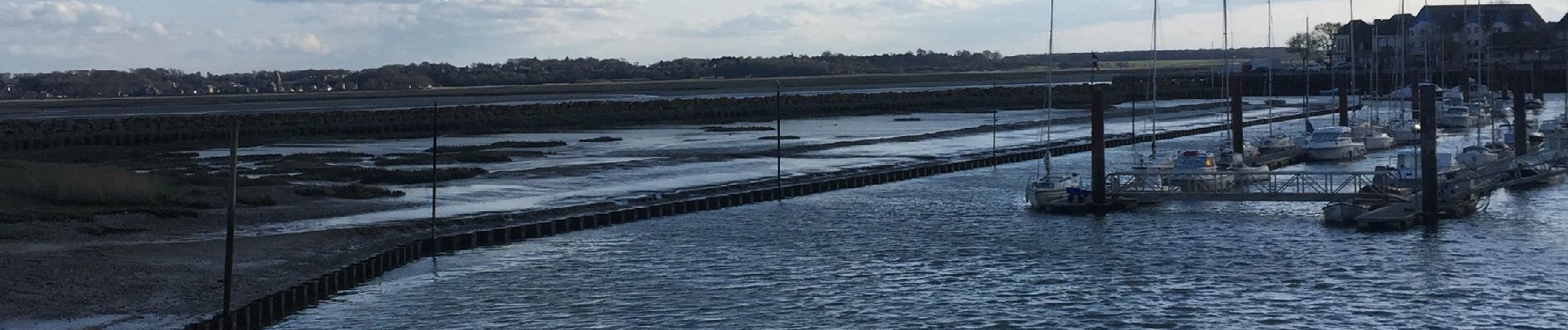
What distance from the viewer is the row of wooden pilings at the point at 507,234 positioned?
111 feet

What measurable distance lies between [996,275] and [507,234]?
13857mm

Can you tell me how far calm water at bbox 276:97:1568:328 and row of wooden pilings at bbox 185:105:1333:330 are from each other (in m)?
0.51

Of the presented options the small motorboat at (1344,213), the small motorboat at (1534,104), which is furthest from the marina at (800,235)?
the small motorboat at (1534,104)

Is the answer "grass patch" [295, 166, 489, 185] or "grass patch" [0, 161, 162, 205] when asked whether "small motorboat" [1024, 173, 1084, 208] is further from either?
"grass patch" [0, 161, 162, 205]

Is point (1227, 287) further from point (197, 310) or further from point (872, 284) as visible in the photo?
point (197, 310)

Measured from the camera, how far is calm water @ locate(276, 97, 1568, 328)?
3438 centimetres

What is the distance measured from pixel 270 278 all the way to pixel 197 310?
4.79m

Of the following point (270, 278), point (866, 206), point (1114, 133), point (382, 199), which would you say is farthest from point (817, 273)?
point (1114, 133)

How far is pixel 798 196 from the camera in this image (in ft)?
201

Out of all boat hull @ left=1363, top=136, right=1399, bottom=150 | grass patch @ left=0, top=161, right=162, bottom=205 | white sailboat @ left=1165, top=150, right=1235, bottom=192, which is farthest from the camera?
boat hull @ left=1363, top=136, right=1399, bottom=150

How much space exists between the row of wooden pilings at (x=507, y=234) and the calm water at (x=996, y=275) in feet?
1.69

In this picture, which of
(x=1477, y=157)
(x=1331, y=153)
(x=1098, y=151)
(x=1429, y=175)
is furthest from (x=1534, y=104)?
(x=1429, y=175)

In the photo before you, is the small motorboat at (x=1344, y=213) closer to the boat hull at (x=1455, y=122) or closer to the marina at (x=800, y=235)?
the marina at (x=800, y=235)

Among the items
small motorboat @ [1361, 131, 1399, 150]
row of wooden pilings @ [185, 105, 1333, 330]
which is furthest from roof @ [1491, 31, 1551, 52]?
row of wooden pilings @ [185, 105, 1333, 330]
